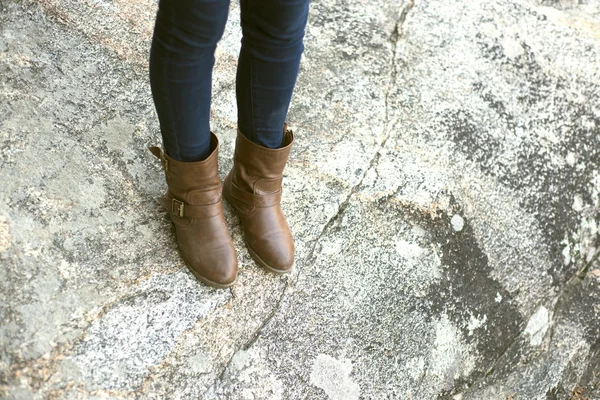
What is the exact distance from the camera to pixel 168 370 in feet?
4.09

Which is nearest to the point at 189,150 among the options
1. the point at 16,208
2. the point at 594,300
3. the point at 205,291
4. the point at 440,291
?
the point at 205,291

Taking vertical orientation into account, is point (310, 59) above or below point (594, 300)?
above

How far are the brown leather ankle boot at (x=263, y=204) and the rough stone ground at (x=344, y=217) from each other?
0.19ft

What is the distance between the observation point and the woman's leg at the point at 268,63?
1.06 metres

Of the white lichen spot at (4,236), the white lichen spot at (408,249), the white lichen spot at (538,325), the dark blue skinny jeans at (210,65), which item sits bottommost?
the white lichen spot at (538,325)

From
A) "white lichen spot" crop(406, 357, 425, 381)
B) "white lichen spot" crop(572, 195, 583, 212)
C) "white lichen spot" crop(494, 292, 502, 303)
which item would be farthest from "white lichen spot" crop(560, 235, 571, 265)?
"white lichen spot" crop(406, 357, 425, 381)

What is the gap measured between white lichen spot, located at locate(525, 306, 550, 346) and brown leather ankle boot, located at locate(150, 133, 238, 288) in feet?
2.99

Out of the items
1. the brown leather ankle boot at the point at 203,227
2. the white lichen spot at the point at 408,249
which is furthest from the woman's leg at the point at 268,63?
the white lichen spot at the point at 408,249

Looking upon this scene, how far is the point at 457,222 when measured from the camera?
1641 mm

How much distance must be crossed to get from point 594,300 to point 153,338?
1.37 m

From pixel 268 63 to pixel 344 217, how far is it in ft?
1.83

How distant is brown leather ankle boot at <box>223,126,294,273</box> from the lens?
4.38 feet

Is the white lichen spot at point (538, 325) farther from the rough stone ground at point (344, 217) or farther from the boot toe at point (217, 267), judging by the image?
the boot toe at point (217, 267)

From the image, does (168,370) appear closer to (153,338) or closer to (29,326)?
(153,338)
